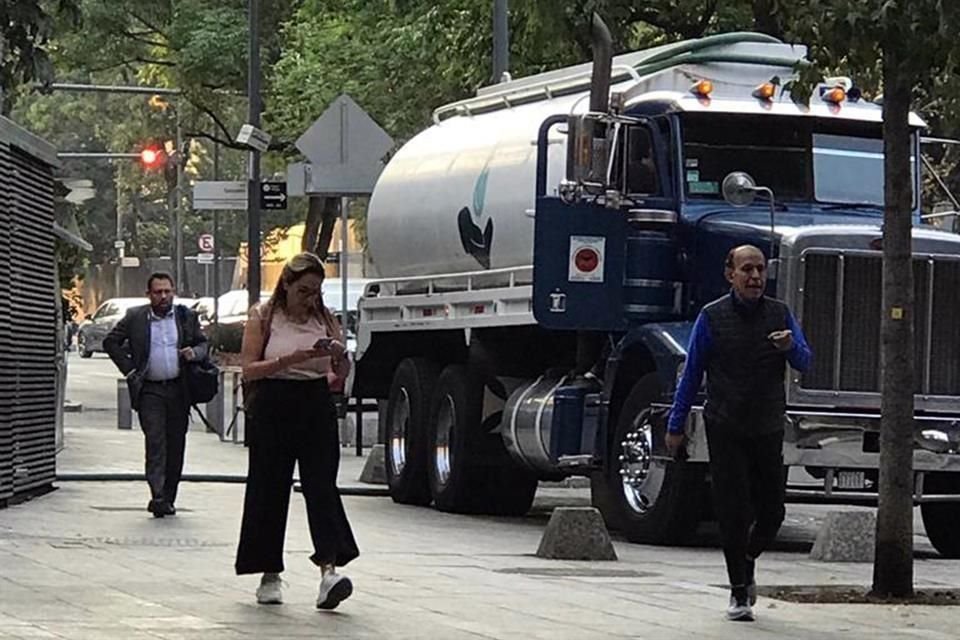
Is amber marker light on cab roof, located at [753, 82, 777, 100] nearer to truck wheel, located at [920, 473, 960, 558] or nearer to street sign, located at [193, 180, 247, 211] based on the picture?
truck wheel, located at [920, 473, 960, 558]

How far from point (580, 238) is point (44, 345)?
15.6 feet

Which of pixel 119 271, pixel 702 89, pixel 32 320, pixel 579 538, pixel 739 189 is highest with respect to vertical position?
pixel 119 271

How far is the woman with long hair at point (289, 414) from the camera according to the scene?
1216cm

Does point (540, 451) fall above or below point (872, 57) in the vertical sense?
below

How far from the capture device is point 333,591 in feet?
38.8

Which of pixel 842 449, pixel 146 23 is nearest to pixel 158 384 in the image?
pixel 842 449

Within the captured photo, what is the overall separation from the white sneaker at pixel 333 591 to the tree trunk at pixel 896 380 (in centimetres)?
319

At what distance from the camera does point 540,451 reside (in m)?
18.8

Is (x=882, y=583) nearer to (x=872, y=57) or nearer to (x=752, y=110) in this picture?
(x=872, y=57)

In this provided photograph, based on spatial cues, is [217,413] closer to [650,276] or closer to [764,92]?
[650,276]

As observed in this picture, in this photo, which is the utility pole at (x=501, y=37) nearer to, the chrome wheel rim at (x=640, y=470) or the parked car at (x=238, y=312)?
the parked car at (x=238, y=312)

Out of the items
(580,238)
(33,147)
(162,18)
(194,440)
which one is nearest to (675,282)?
(580,238)

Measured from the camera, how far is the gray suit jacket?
18422mm

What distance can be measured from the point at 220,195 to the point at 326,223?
16381 millimetres
